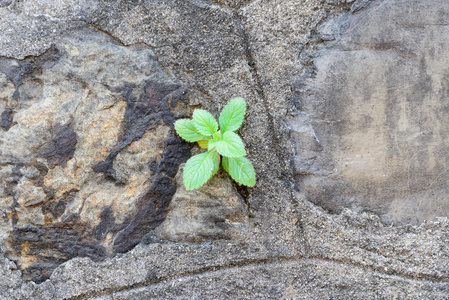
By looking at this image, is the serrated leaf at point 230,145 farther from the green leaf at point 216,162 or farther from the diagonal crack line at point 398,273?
the diagonal crack line at point 398,273

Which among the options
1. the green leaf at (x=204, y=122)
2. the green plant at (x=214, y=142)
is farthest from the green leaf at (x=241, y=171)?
the green leaf at (x=204, y=122)

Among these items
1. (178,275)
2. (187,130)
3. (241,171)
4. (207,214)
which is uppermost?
(187,130)

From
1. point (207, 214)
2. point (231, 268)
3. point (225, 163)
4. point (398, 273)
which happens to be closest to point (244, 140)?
point (225, 163)

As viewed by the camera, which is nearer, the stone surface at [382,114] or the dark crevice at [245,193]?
the stone surface at [382,114]

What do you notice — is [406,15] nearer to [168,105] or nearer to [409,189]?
[409,189]

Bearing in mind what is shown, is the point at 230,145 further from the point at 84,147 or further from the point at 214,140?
the point at 84,147

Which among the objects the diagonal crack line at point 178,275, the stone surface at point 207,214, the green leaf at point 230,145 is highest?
the green leaf at point 230,145
